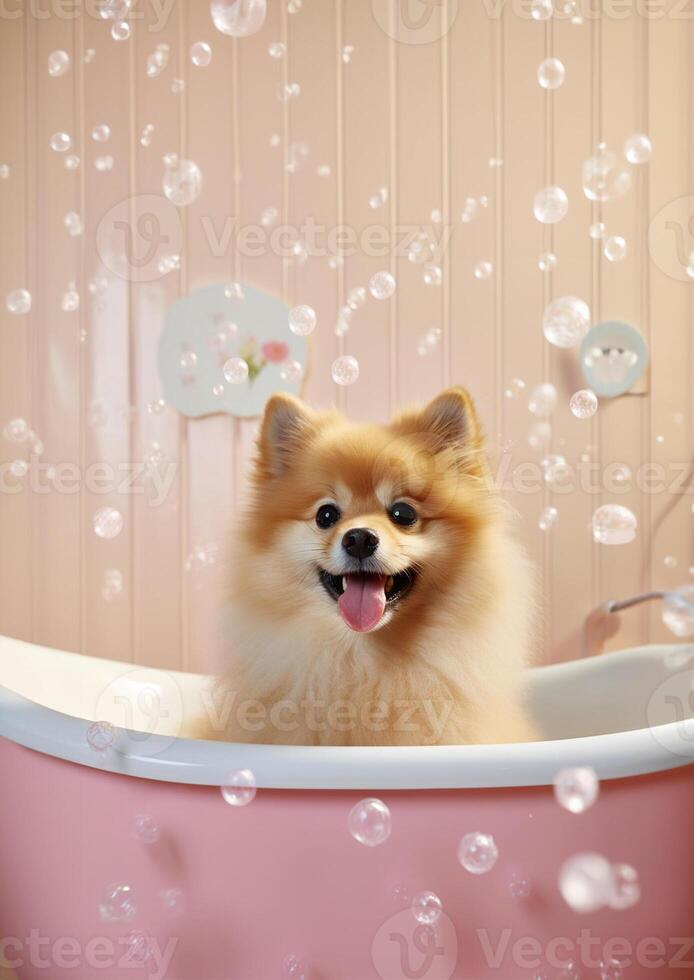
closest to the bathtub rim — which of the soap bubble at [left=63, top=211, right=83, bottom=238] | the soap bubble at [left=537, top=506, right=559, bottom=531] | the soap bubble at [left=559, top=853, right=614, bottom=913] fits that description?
the soap bubble at [left=559, top=853, right=614, bottom=913]

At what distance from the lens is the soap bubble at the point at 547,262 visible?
7.59 ft

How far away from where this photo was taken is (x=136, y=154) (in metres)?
2.39

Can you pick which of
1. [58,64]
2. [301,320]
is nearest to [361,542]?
[301,320]

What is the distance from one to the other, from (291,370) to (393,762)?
1.44 m

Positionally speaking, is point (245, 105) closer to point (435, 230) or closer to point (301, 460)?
point (435, 230)

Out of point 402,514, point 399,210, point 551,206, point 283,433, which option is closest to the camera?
point 402,514

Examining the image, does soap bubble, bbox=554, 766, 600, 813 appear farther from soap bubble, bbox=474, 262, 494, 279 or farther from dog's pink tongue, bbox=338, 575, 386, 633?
soap bubble, bbox=474, 262, 494, 279

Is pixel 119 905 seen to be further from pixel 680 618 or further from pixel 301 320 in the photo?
pixel 301 320

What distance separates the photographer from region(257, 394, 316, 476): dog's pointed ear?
137 cm

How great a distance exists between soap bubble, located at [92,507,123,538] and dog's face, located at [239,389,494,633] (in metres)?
1.04

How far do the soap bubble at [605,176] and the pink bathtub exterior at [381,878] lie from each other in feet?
5.51

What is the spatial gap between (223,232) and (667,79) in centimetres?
140

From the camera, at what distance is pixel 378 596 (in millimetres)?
1195

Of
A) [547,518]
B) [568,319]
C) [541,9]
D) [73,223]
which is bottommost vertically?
[547,518]
